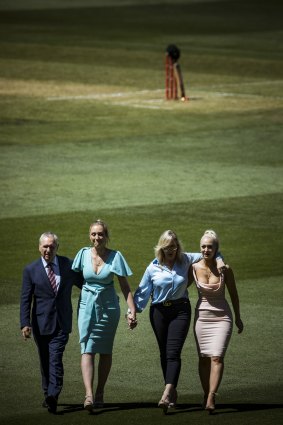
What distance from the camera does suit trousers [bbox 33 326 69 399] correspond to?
1249 cm

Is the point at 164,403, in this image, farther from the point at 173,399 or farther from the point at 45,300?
the point at 45,300

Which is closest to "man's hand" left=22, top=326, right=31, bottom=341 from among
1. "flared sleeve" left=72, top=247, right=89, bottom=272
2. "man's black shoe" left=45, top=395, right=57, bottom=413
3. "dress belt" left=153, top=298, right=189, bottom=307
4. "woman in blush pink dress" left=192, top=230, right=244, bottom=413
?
"man's black shoe" left=45, top=395, right=57, bottom=413

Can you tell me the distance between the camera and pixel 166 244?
41.4ft

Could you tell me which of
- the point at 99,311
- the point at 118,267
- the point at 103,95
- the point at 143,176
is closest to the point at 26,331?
the point at 99,311

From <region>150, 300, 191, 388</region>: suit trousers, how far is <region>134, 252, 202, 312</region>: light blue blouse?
0.10m

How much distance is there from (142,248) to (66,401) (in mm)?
7322

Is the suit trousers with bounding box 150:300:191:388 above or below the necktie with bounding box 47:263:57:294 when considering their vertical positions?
below

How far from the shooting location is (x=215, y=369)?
12.5 metres

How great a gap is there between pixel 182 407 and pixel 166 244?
5.06 feet

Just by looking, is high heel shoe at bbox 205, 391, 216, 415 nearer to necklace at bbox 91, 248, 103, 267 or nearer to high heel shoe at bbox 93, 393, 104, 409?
high heel shoe at bbox 93, 393, 104, 409

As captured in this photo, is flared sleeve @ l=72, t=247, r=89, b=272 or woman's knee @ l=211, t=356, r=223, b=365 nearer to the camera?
woman's knee @ l=211, t=356, r=223, b=365

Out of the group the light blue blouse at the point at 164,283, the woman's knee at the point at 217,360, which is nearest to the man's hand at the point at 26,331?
the light blue blouse at the point at 164,283

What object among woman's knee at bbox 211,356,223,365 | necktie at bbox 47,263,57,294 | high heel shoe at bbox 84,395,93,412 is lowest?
high heel shoe at bbox 84,395,93,412

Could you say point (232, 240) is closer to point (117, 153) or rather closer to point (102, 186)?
point (102, 186)
